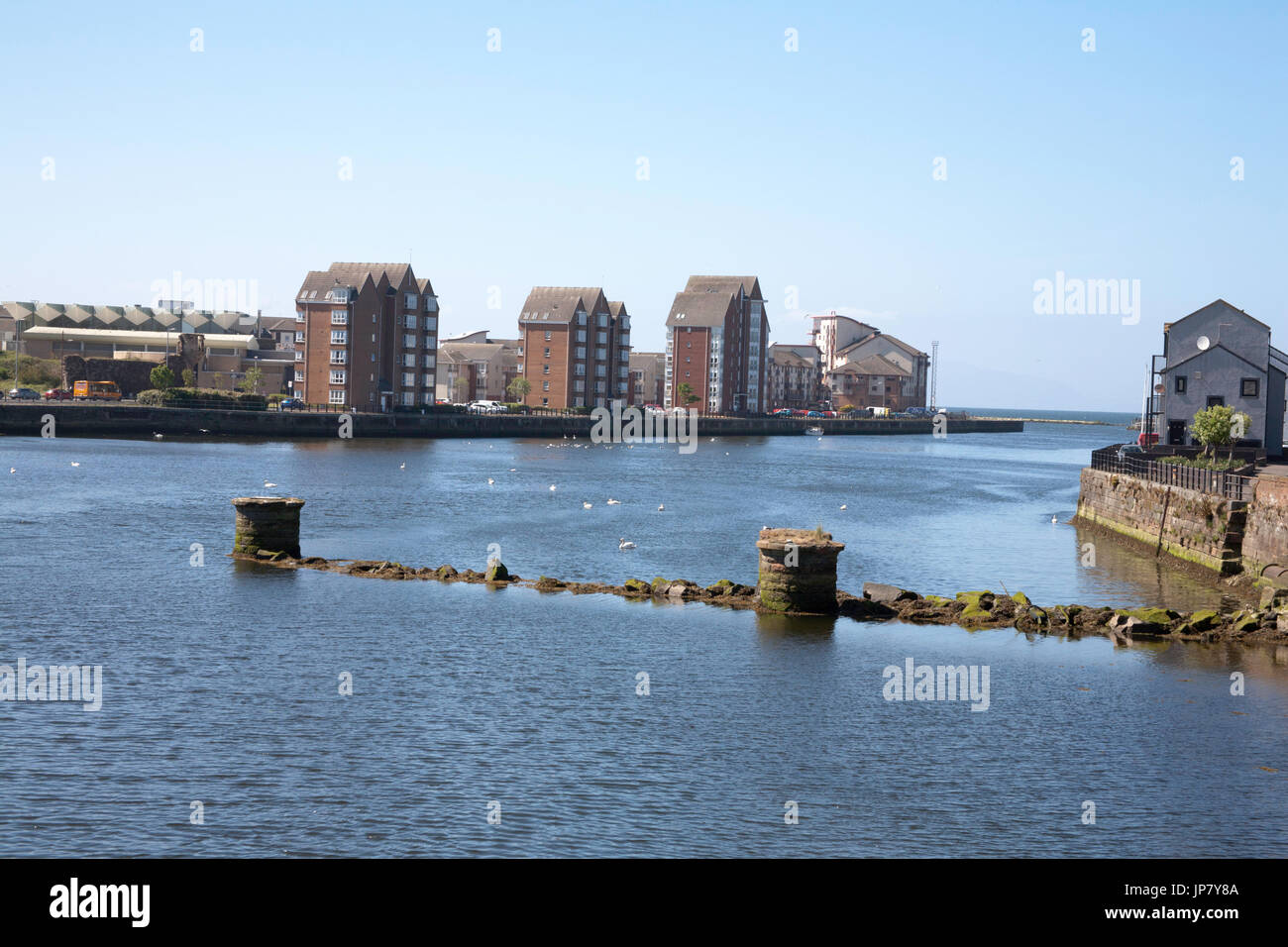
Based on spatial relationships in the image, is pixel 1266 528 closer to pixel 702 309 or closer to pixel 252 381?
pixel 252 381

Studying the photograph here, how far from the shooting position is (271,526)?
39.1 metres

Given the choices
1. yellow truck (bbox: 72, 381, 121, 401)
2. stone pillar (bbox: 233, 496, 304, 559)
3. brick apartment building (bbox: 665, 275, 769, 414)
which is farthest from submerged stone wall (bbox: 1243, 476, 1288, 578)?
brick apartment building (bbox: 665, 275, 769, 414)

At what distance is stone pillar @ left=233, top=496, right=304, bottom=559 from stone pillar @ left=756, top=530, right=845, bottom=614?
16.5 metres

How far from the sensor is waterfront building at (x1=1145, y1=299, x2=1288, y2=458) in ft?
237

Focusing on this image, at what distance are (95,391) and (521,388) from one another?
203 feet

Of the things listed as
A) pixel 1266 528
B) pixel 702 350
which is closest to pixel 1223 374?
pixel 1266 528

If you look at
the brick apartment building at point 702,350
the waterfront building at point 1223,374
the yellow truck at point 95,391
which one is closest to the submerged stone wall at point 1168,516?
the waterfront building at point 1223,374

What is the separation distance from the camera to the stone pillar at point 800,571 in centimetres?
3067

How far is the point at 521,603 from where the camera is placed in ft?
109

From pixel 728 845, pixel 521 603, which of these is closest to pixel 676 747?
pixel 728 845

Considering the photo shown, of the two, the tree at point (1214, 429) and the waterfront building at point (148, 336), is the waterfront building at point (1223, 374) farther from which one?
the waterfront building at point (148, 336)

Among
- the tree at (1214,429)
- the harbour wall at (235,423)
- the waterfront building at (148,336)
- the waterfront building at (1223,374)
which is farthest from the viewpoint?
the waterfront building at (148,336)

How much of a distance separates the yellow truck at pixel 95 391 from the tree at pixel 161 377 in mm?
4071
